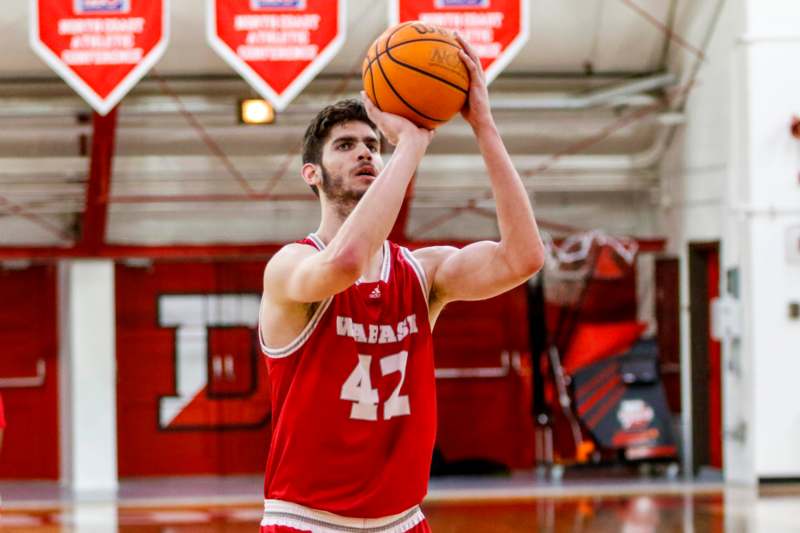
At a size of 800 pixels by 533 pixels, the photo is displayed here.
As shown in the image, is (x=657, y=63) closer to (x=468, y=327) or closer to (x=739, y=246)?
(x=739, y=246)

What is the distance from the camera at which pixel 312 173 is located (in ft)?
10.2

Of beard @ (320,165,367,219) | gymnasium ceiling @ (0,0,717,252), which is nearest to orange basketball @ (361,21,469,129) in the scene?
beard @ (320,165,367,219)

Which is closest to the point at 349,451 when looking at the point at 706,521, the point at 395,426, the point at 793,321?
the point at 395,426

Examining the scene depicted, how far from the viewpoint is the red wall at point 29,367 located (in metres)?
12.5

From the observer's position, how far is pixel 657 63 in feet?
40.0

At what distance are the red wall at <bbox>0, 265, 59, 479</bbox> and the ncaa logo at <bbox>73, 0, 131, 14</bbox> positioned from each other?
4417 mm

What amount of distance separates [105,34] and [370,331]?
641 centimetres

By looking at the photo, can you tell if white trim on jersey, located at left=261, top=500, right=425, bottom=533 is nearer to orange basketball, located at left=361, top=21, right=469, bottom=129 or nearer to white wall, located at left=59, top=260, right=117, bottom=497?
orange basketball, located at left=361, top=21, right=469, bottom=129

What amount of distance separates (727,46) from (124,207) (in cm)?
573

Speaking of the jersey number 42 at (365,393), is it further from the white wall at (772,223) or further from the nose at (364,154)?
the white wall at (772,223)

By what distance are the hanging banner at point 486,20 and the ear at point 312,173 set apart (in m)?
5.80

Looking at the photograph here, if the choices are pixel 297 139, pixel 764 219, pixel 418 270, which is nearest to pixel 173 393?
pixel 297 139

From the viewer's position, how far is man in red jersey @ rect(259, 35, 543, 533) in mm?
2984

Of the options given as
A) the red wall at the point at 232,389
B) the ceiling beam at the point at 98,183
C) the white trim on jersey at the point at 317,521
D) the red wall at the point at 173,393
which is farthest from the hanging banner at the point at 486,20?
the white trim on jersey at the point at 317,521
